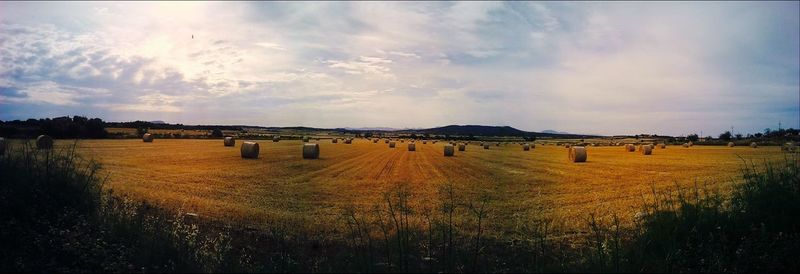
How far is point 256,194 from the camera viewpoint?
17.4 metres

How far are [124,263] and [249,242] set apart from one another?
2.72m

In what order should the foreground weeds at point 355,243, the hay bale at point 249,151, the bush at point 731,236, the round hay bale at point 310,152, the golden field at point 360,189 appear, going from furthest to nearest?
the round hay bale at point 310,152 → the hay bale at point 249,151 → the golden field at point 360,189 → the bush at point 731,236 → the foreground weeds at point 355,243

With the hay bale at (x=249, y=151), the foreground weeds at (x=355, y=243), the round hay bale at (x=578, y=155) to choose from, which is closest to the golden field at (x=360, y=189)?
the foreground weeds at (x=355, y=243)

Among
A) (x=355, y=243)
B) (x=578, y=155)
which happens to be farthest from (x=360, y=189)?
(x=578, y=155)

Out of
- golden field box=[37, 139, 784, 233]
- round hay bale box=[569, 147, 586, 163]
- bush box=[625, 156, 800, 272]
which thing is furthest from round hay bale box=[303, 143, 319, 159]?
bush box=[625, 156, 800, 272]

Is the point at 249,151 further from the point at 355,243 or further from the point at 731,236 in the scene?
the point at 731,236

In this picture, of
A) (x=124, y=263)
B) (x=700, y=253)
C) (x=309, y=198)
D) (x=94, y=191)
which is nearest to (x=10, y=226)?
(x=124, y=263)

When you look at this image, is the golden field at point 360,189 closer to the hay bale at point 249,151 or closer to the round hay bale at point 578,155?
the hay bale at point 249,151

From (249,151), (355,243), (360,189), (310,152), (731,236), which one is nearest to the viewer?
(731,236)

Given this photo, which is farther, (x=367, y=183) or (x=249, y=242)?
(x=367, y=183)

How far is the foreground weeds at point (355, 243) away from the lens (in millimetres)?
7656

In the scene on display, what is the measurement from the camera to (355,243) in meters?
9.20

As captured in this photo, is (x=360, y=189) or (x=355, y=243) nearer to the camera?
(x=355, y=243)

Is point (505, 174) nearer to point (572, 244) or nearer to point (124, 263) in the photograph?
point (572, 244)
